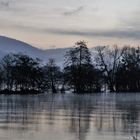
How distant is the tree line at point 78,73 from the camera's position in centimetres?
13112

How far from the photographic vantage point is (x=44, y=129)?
24422mm

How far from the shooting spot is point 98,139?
2044cm

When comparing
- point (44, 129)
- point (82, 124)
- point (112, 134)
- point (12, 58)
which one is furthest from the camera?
point (12, 58)

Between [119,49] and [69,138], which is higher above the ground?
[119,49]

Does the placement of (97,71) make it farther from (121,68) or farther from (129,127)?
(129,127)

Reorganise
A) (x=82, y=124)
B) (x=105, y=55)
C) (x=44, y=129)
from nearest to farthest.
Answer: (x=44, y=129) → (x=82, y=124) → (x=105, y=55)

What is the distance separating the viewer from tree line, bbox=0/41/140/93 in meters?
131

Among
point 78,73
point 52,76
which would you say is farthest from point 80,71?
point 52,76

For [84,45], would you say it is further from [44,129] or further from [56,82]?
[44,129]

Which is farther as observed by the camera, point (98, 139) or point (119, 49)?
point (119, 49)

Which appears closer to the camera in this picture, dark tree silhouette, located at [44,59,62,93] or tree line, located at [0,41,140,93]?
tree line, located at [0,41,140,93]

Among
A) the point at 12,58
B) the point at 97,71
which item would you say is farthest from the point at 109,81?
the point at 12,58

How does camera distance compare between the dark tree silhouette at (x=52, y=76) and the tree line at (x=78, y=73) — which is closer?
the tree line at (x=78, y=73)

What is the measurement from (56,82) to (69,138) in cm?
11979
